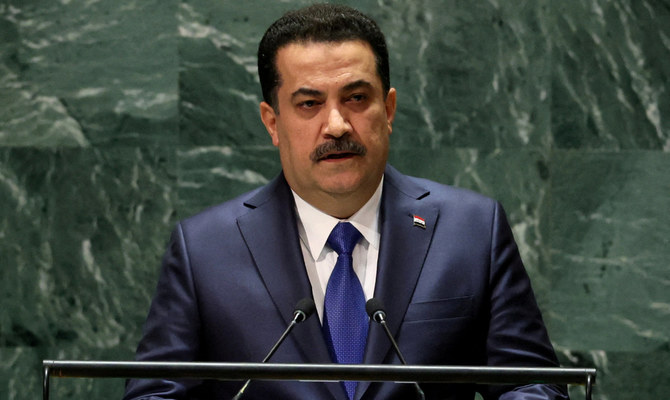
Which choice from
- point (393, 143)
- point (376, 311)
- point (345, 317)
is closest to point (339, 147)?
point (345, 317)

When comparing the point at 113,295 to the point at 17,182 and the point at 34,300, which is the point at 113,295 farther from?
the point at 17,182

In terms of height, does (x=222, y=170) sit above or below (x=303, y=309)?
below

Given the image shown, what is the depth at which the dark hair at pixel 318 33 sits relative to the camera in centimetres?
231

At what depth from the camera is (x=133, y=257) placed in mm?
3389

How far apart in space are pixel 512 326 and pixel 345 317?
41 centimetres

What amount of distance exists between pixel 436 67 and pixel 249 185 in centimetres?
81

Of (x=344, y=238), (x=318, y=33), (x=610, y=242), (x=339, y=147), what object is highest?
(x=318, y=33)

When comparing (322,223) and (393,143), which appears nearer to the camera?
(322,223)

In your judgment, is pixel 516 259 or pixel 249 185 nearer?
pixel 516 259

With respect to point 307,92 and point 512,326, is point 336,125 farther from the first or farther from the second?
point 512,326

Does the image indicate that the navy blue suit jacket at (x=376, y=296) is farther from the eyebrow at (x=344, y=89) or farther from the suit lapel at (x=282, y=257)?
the eyebrow at (x=344, y=89)

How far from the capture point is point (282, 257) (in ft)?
7.54

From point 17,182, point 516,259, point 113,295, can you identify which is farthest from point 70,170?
point 516,259

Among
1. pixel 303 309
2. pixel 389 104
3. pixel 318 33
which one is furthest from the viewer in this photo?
pixel 389 104
